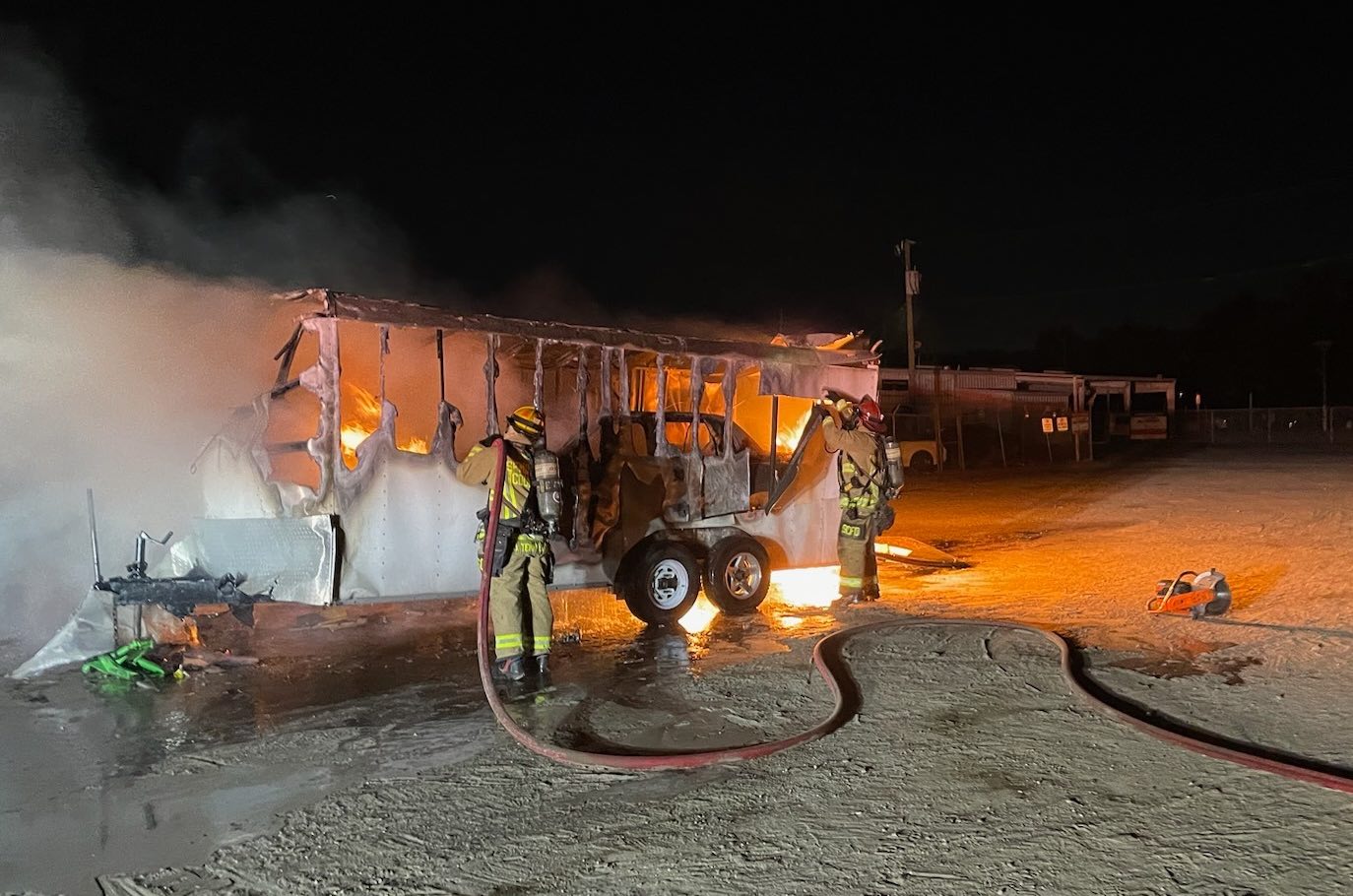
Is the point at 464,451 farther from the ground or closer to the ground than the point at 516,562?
farther from the ground

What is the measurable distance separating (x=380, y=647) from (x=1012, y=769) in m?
4.89

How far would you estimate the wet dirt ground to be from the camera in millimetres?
3945

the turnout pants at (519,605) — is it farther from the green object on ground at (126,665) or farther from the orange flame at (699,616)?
the green object on ground at (126,665)

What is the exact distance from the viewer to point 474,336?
26.1ft

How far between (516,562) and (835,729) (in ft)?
8.18

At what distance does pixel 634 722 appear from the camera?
546 centimetres

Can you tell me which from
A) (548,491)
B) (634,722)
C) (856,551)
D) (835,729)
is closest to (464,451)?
(548,491)

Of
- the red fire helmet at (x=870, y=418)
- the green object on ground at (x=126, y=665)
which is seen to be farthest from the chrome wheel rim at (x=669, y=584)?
the green object on ground at (x=126, y=665)

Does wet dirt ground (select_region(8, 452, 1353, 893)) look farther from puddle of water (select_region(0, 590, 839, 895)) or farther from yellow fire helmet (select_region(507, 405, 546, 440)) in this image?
yellow fire helmet (select_region(507, 405, 546, 440))

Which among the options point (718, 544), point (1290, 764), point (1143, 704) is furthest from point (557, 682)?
point (1290, 764)

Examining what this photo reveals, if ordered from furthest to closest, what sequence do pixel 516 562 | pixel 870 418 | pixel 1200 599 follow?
pixel 870 418
pixel 1200 599
pixel 516 562

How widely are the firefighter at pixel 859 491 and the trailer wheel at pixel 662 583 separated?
1530 millimetres

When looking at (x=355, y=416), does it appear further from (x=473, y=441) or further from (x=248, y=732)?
(x=248, y=732)

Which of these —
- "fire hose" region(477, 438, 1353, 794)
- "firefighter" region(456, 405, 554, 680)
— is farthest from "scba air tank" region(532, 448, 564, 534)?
"fire hose" region(477, 438, 1353, 794)
